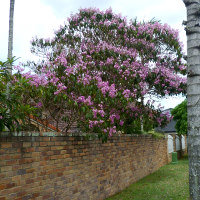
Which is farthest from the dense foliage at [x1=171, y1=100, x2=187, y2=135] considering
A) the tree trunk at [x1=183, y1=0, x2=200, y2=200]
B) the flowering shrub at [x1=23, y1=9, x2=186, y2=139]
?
the tree trunk at [x1=183, y1=0, x2=200, y2=200]

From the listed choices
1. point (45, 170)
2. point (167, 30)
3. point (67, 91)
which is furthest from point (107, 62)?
point (45, 170)

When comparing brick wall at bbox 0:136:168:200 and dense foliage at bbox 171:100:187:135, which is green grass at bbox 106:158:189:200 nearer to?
brick wall at bbox 0:136:168:200

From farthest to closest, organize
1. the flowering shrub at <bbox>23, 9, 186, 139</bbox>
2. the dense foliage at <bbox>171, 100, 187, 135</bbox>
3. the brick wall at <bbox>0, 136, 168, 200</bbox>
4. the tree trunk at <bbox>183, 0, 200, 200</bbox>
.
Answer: the dense foliage at <bbox>171, 100, 187, 135</bbox>
the flowering shrub at <bbox>23, 9, 186, 139</bbox>
the brick wall at <bbox>0, 136, 168, 200</bbox>
the tree trunk at <bbox>183, 0, 200, 200</bbox>

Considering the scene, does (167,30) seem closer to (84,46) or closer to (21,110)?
(84,46)

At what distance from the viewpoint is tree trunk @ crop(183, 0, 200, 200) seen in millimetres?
4168

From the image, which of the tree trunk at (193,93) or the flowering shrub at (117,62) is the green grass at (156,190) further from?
the tree trunk at (193,93)

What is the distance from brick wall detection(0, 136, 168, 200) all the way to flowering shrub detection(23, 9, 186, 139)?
0.80 m

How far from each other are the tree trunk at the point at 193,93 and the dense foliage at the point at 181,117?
2240 centimetres

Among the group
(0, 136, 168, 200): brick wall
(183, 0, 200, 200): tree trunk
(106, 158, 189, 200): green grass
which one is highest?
(183, 0, 200, 200): tree trunk

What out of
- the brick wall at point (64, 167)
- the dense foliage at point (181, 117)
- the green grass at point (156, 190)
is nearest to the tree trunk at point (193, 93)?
the brick wall at point (64, 167)

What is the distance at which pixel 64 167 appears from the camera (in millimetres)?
6449

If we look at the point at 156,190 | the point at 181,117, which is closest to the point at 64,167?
the point at 156,190

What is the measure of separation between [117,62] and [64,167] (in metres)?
5.28

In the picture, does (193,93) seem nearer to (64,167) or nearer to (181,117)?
(64,167)
